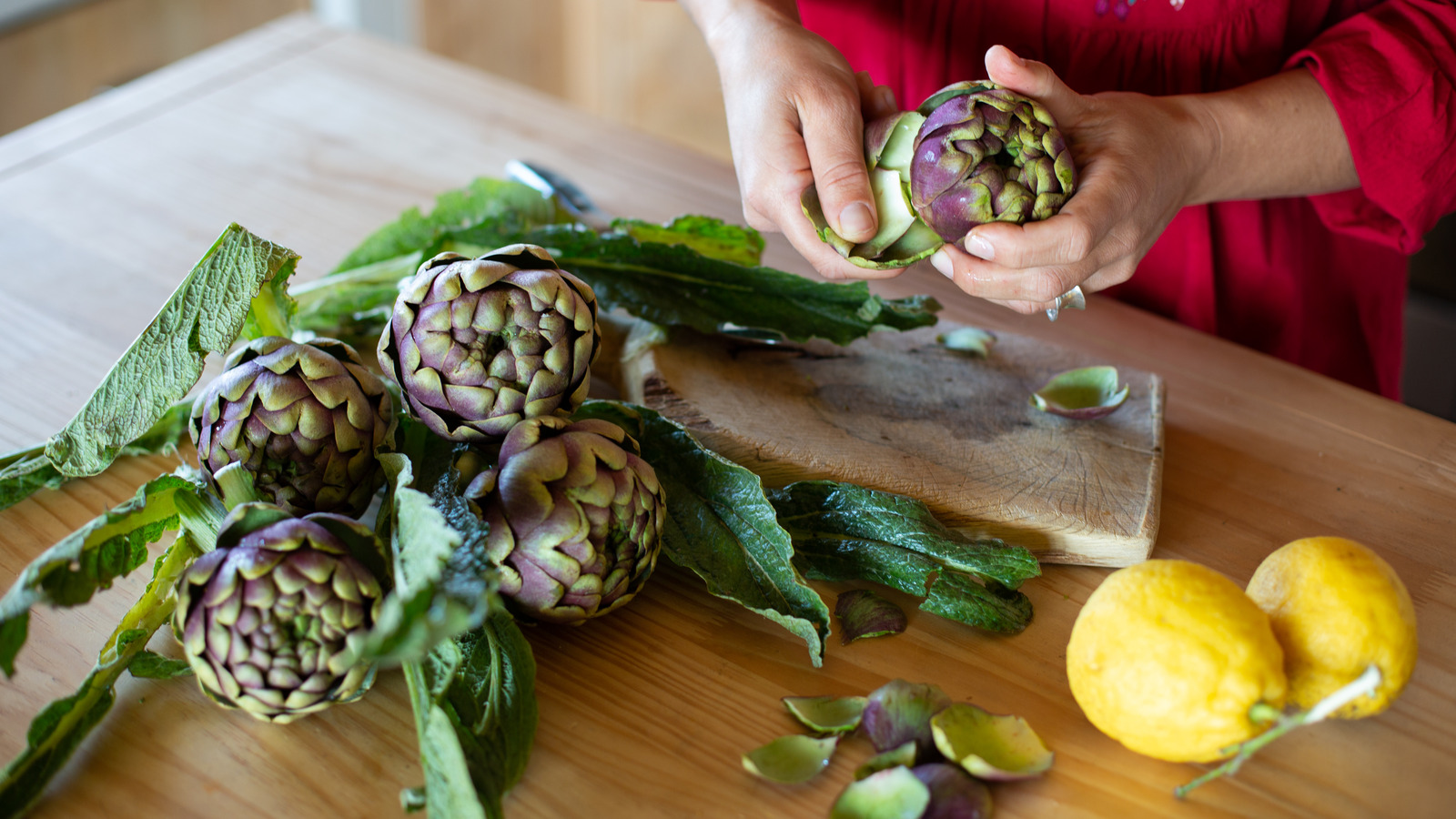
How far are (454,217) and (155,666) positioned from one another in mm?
497

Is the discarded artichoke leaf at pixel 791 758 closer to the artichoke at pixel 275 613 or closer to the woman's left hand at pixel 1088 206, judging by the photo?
the artichoke at pixel 275 613

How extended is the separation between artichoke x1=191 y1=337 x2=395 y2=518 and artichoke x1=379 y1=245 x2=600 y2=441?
41 mm

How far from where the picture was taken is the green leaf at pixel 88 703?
566 mm

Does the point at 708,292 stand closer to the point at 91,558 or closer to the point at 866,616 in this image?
the point at 866,616

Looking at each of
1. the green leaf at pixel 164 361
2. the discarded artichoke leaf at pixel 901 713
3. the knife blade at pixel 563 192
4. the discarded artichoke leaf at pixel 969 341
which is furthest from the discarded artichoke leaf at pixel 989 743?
the knife blade at pixel 563 192

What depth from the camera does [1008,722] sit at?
24.6 inches

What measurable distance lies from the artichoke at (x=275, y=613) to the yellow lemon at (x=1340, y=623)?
511mm

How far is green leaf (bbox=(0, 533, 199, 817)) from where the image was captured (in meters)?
0.57

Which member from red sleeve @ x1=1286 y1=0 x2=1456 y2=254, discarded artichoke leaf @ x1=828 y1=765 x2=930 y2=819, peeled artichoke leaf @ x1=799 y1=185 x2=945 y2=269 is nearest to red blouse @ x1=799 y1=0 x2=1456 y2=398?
red sleeve @ x1=1286 y1=0 x2=1456 y2=254

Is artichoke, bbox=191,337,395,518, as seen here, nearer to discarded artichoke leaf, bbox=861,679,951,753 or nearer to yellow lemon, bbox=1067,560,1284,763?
discarded artichoke leaf, bbox=861,679,951,753

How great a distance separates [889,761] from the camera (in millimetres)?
599

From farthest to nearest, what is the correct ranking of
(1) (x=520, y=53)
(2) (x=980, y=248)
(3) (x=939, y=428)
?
1. (1) (x=520, y=53)
2. (3) (x=939, y=428)
3. (2) (x=980, y=248)

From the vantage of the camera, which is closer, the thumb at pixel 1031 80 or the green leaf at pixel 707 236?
the thumb at pixel 1031 80

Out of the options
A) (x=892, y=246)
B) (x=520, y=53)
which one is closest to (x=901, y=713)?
(x=892, y=246)
